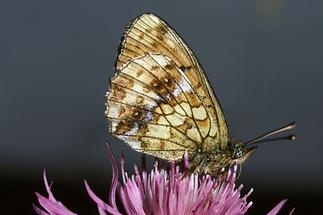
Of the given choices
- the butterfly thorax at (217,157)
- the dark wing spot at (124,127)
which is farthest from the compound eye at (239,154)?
the dark wing spot at (124,127)

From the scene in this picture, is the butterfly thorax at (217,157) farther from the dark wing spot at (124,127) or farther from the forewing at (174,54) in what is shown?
the dark wing spot at (124,127)

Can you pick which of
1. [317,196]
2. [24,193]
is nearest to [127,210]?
[24,193]

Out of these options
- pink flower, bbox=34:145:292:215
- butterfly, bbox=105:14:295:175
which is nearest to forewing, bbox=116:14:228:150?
butterfly, bbox=105:14:295:175

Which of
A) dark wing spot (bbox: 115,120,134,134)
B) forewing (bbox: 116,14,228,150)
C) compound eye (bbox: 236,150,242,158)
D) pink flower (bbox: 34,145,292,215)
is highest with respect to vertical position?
forewing (bbox: 116,14,228,150)

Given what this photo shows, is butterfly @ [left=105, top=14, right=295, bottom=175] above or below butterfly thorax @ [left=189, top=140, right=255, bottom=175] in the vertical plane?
above

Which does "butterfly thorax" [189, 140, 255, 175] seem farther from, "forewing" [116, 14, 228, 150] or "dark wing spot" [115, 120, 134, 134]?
"dark wing spot" [115, 120, 134, 134]

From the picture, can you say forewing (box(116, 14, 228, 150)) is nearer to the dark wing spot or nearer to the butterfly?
the butterfly

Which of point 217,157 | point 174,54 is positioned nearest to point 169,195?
point 217,157

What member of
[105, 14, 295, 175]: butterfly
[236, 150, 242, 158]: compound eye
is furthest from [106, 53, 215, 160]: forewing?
[236, 150, 242, 158]: compound eye
